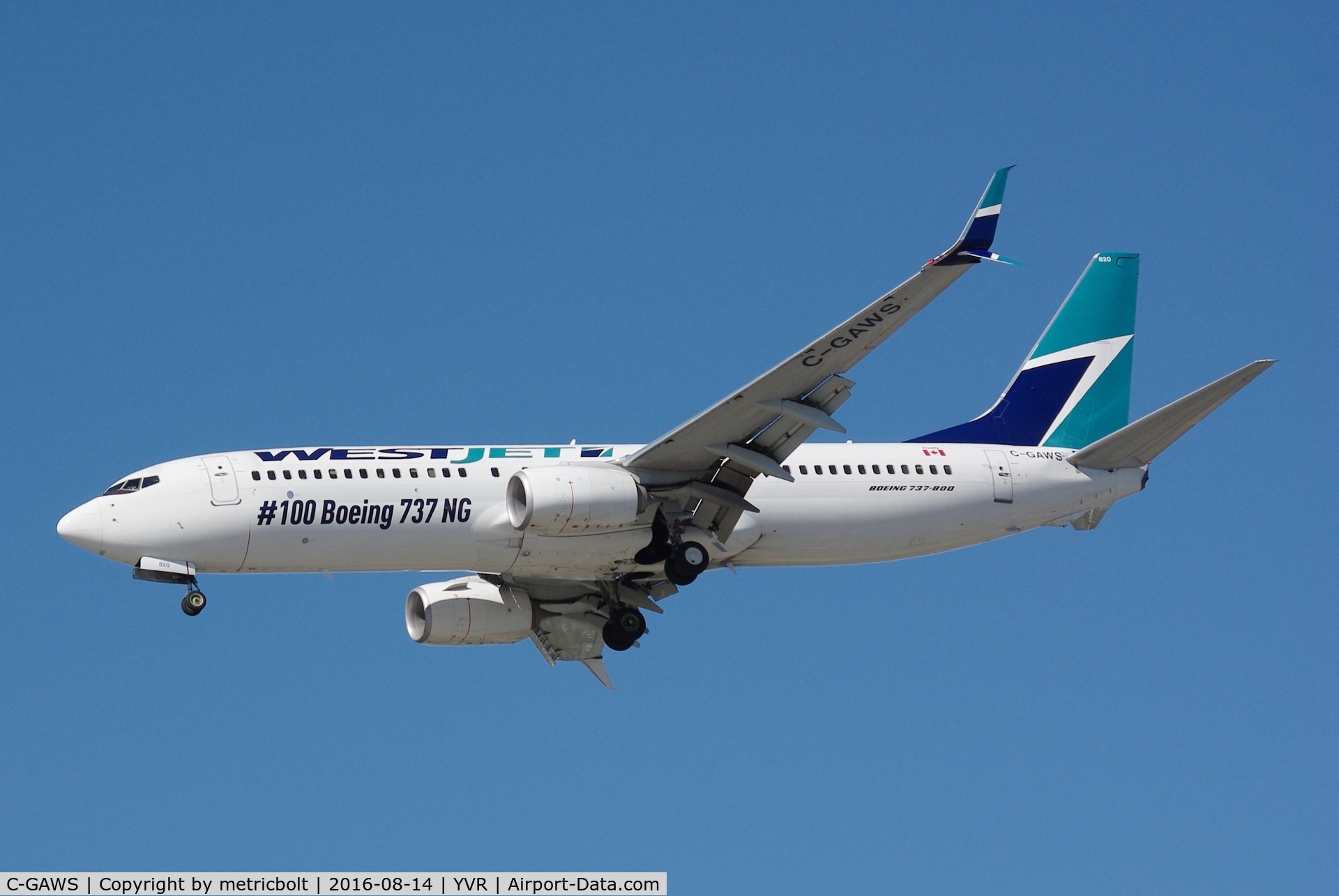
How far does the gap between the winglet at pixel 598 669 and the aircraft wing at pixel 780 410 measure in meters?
6.03

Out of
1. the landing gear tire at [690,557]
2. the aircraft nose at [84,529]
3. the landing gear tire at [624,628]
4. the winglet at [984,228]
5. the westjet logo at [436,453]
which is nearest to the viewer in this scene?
the winglet at [984,228]

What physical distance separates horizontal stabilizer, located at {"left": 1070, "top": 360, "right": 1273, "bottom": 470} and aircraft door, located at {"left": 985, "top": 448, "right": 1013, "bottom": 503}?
5.53ft

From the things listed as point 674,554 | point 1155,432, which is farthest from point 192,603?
point 1155,432

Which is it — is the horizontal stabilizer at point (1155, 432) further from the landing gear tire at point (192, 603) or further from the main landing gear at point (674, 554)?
the landing gear tire at point (192, 603)

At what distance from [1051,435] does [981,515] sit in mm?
3713

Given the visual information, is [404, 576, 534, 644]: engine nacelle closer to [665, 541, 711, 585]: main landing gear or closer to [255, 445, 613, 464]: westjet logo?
[255, 445, 613, 464]: westjet logo

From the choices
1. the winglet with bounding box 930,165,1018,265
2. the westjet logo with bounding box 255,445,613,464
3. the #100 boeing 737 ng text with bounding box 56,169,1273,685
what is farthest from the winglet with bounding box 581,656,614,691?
the winglet with bounding box 930,165,1018,265

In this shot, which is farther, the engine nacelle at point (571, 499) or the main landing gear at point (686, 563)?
the main landing gear at point (686, 563)

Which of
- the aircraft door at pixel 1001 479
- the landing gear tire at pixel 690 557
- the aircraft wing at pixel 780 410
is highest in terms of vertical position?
the aircraft door at pixel 1001 479

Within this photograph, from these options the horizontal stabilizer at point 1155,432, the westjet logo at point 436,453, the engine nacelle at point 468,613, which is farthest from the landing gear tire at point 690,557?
the horizontal stabilizer at point 1155,432

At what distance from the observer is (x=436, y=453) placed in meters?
40.0

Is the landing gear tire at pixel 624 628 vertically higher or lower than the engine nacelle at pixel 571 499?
lower

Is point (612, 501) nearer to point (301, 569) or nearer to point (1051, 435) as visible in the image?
point (301, 569)

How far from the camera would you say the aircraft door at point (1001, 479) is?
4322 centimetres
